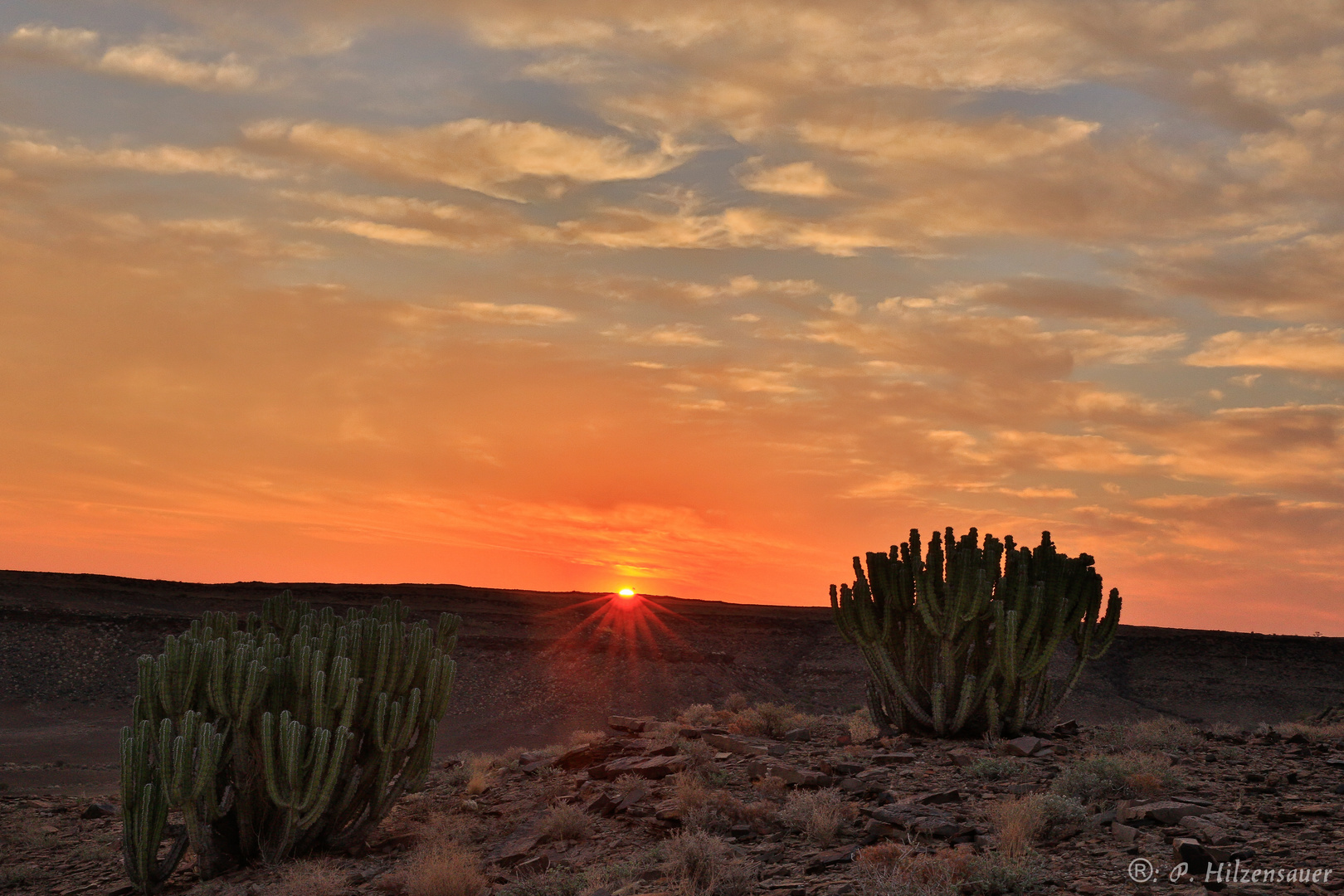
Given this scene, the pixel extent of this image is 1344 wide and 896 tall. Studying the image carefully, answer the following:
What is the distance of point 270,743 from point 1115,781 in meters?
10.9

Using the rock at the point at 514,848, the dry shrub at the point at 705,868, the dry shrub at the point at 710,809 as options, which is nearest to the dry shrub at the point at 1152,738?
the dry shrub at the point at 710,809

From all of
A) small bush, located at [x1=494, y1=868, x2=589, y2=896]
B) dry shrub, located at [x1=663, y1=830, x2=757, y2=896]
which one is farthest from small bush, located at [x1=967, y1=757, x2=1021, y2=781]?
small bush, located at [x1=494, y1=868, x2=589, y2=896]

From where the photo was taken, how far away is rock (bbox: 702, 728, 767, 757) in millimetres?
17062

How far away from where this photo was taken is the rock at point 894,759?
1582 cm

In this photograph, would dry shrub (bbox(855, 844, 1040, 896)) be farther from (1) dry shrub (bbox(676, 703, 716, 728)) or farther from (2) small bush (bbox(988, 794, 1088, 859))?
(1) dry shrub (bbox(676, 703, 716, 728))

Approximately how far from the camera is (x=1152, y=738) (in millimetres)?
17016

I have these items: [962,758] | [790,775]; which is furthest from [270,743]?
[962,758]

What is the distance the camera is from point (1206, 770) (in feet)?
47.5

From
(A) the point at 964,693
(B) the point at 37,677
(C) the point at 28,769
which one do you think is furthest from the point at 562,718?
(A) the point at 964,693

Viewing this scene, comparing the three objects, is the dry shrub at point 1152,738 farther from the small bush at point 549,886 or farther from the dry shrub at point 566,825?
the small bush at point 549,886

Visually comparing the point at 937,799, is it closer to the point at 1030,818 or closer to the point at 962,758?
the point at 1030,818

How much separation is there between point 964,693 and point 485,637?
3732cm

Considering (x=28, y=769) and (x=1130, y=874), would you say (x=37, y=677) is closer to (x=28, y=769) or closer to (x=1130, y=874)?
(x=28, y=769)

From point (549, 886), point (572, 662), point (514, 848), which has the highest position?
point (549, 886)
